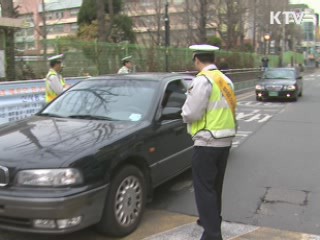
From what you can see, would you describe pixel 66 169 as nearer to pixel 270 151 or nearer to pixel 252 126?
pixel 270 151

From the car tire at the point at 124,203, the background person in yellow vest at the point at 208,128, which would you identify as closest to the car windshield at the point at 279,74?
the car tire at the point at 124,203

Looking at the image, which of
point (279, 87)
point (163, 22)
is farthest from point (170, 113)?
point (163, 22)

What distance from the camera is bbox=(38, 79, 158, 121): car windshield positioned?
206 inches

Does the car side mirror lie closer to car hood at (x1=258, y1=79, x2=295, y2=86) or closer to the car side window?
the car side window

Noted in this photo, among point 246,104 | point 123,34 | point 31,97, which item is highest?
→ point 123,34

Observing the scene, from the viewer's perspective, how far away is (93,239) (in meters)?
4.39

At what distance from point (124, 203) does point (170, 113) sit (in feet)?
4.88

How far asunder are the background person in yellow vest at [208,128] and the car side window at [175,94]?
1.52 m

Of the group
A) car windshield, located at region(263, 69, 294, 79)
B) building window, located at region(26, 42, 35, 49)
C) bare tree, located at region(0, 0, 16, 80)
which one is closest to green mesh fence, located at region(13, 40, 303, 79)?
bare tree, located at region(0, 0, 16, 80)

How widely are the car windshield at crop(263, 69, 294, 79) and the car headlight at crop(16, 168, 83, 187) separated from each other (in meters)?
17.7

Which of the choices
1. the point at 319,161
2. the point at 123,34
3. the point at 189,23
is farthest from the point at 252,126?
the point at 189,23

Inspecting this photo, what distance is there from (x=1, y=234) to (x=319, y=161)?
5.46 m

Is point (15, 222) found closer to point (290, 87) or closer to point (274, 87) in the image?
point (274, 87)

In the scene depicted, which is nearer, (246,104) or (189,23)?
(246,104)
